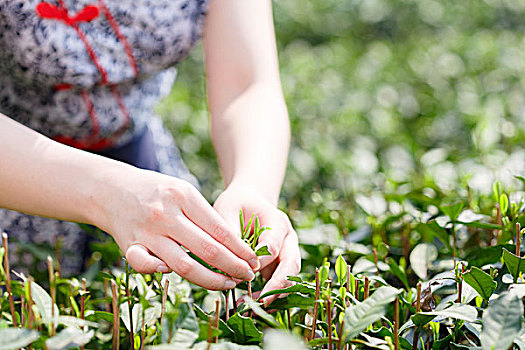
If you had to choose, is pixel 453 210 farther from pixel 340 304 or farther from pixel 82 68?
pixel 82 68

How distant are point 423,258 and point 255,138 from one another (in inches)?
16.6

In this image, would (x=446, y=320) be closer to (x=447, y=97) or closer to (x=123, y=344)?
(x=123, y=344)

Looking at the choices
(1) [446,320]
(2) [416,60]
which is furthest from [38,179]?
(2) [416,60]

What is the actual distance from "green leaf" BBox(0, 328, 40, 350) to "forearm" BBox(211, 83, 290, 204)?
57 cm

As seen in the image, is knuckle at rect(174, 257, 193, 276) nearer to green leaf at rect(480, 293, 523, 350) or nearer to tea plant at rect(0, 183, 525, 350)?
tea plant at rect(0, 183, 525, 350)

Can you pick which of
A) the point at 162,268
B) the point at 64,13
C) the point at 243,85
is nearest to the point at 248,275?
the point at 162,268

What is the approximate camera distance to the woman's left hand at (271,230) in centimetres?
104

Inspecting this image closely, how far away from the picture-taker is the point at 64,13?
1.34m

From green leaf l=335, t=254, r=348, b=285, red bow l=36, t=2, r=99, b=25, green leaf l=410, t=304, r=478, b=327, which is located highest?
red bow l=36, t=2, r=99, b=25

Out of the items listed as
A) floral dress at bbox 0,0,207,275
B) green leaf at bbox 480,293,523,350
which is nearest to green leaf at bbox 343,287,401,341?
green leaf at bbox 480,293,523,350

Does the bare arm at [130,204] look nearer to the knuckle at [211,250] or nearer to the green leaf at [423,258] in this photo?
the knuckle at [211,250]

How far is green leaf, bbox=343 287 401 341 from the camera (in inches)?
29.5

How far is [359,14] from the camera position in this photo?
373cm

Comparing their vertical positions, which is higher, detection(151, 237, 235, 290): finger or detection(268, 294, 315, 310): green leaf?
detection(151, 237, 235, 290): finger
